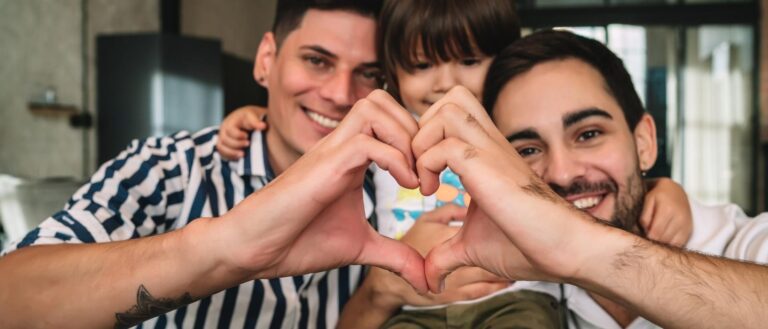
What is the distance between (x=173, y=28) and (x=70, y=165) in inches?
66.6

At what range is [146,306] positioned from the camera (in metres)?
0.88

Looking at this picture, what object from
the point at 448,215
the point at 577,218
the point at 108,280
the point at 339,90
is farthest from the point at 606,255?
the point at 339,90

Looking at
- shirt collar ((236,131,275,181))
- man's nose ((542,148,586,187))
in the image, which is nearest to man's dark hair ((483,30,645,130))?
man's nose ((542,148,586,187))

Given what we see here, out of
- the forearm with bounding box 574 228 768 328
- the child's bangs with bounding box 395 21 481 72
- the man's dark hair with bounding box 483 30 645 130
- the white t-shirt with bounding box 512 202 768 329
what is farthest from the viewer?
the child's bangs with bounding box 395 21 481 72

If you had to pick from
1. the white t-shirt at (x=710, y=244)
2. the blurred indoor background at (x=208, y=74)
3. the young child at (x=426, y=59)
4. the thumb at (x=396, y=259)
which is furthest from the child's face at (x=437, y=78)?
the blurred indoor background at (x=208, y=74)

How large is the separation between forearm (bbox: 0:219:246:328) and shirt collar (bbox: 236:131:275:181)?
21.3 inches

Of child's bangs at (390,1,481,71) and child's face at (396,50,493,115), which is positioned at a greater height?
child's bangs at (390,1,481,71)

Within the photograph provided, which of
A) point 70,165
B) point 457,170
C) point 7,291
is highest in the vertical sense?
point 457,170

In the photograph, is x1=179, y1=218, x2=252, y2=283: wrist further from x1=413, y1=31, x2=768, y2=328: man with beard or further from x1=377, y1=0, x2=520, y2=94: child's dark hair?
x1=377, y1=0, x2=520, y2=94: child's dark hair

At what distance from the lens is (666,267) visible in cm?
77

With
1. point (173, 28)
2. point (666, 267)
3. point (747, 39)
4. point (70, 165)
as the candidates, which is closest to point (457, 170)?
point (666, 267)

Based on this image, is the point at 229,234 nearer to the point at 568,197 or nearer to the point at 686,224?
the point at 568,197

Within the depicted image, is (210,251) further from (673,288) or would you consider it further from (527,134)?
(527,134)

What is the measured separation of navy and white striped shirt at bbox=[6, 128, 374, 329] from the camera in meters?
1.20
